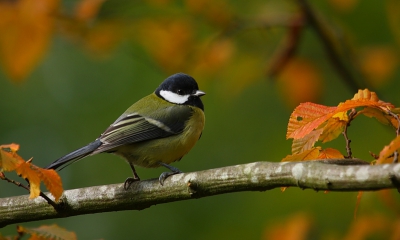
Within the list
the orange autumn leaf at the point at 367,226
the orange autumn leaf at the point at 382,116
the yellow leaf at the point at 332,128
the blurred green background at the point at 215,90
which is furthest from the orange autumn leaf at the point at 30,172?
the orange autumn leaf at the point at 367,226

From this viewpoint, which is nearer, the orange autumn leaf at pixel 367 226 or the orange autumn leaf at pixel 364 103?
the orange autumn leaf at pixel 364 103

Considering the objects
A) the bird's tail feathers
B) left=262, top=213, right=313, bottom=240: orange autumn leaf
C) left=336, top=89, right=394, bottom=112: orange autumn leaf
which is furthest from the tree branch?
left=262, top=213, right=313, bottom=240: orange autumn leaf

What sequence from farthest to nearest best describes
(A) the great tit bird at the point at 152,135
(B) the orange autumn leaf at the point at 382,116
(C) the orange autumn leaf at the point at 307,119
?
(A) the great tit bird at the point at 152,135 < (B) the orange autumn leaf at the point at 382,116 < (C) the orange autumn leaf at the point at 307,119

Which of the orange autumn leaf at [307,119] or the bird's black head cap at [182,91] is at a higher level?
the bird's black head cap at [182,91]

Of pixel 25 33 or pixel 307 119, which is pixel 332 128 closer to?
pixel 307 119

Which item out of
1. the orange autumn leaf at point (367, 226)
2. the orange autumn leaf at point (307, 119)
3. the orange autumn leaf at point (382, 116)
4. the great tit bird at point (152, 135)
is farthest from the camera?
the great tit bird at point (152, 135)

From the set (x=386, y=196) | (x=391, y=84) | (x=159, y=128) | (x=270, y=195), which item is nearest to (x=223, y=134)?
(x=270, y=195)

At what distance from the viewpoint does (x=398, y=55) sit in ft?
17.9

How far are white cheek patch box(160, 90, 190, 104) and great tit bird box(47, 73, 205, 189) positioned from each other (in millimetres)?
47

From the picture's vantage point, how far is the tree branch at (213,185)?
196 cm

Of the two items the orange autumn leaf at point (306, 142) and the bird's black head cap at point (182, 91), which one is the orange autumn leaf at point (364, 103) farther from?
the bird's black head cap at point (182, 91)

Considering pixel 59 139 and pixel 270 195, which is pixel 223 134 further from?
pixel 59 139

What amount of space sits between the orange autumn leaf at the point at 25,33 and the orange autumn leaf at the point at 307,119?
237 centimetres

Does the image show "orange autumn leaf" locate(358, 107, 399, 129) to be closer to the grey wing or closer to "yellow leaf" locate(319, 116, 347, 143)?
"yellow leaf" locate(319, 116, 347, 143)
